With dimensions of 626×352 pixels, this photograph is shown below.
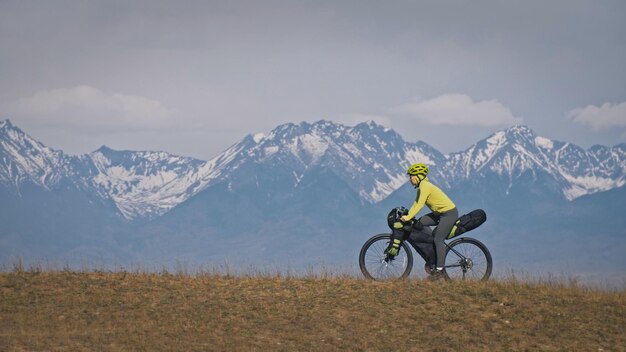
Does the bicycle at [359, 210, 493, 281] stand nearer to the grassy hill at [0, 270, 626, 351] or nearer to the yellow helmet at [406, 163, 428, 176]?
the grassy hill at [0, 270, 626, 351]

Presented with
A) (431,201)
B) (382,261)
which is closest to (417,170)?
(431,201)

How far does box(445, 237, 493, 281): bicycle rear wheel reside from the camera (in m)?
20.7

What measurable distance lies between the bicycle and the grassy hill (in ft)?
2.70

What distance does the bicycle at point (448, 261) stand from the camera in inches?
810

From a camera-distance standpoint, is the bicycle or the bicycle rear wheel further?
the bicycle rear wheel

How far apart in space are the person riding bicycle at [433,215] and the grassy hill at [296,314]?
0.91 meters

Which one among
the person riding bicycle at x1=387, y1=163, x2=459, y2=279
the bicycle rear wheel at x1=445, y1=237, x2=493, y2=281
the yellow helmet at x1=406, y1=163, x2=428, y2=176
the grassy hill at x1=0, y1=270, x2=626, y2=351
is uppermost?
the yellow helmet at x1=406, y1=163, x2=428, y2=176

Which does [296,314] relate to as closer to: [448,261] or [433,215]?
[433,215]

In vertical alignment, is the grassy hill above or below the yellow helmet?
below

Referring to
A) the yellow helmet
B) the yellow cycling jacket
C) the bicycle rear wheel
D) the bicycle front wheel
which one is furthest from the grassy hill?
the yellow helmet

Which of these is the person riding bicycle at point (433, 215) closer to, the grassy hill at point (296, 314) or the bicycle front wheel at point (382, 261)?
the bicycle front wheel at point (382, 261)

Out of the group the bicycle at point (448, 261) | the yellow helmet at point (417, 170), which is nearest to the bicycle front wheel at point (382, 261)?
the bicycle at point (448, 261)

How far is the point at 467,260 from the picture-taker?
68.1 feet

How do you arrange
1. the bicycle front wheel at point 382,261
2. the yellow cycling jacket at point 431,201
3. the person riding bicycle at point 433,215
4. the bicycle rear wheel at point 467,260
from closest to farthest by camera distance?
the yellow cycling jacket at point 431,201 → the person riding bicycle at point 433,215 → the bicycle front wheel at point 382,261 → the bicycle rear wheel at point 467,260
